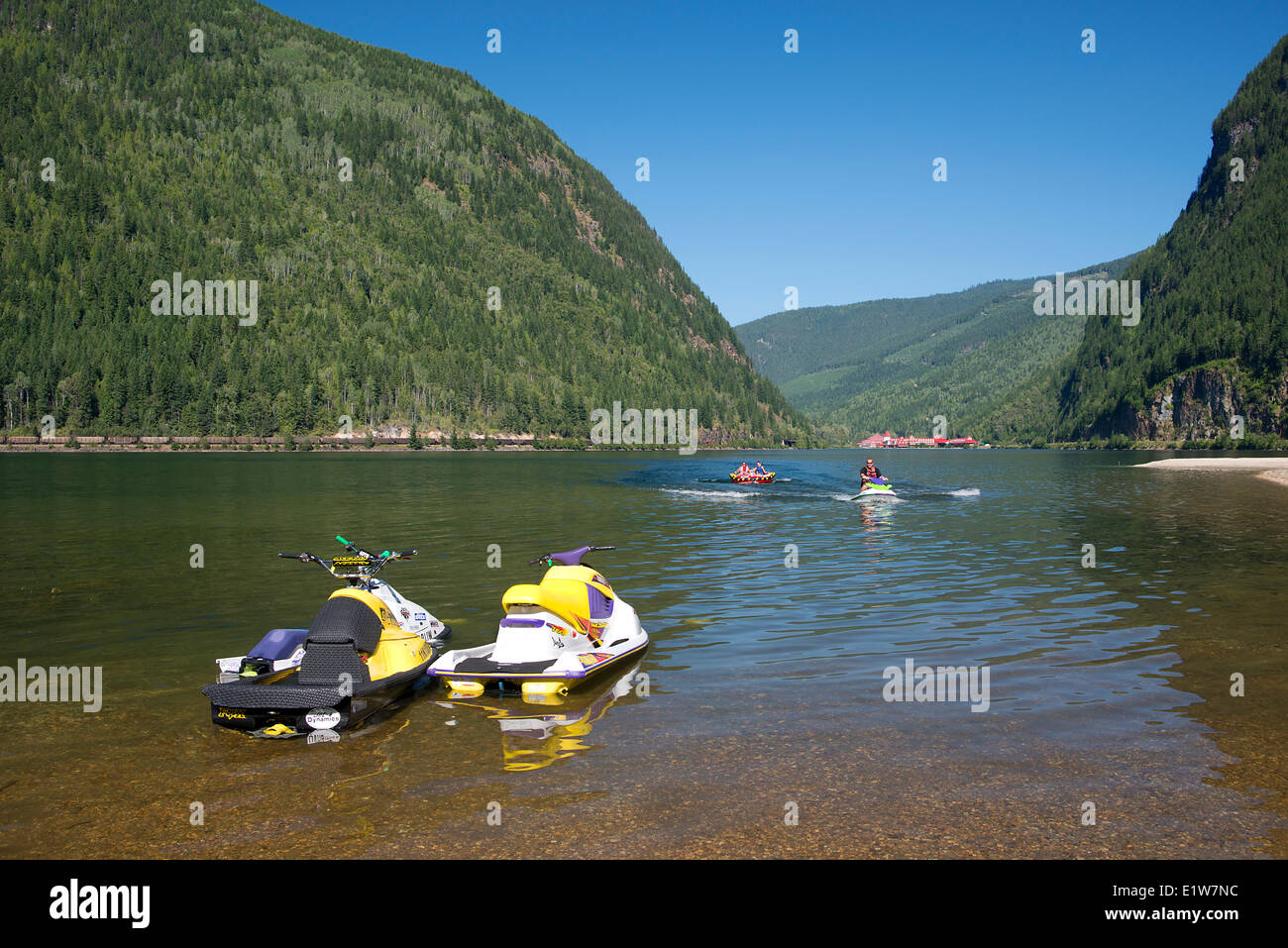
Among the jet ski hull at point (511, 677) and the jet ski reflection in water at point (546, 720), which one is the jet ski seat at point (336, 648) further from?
the jet ski reflection in water at point (546, 720)

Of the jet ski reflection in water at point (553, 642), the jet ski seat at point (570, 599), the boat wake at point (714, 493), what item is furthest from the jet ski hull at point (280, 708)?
the boat wake at point (714, 493)

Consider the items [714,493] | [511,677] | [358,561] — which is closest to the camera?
[511,677]

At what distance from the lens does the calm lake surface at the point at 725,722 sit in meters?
9.46

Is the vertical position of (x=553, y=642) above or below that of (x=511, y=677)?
above

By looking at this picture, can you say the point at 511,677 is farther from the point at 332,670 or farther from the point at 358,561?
the point at 358,561

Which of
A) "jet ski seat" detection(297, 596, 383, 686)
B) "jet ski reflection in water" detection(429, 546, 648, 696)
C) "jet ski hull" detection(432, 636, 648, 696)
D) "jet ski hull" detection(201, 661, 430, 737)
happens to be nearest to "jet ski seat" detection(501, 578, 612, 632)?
"jet ski reflection in water" detection(429, 546, 648, 696)

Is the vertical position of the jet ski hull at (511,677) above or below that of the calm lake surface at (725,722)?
above

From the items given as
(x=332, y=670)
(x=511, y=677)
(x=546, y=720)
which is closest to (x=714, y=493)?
(x=511, y=677)

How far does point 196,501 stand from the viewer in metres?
56.6

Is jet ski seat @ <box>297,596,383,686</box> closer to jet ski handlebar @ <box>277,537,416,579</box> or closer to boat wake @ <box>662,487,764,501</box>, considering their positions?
jet ski handlebar @ <box>277,537,416,579</box>

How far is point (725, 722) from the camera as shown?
13.4m
